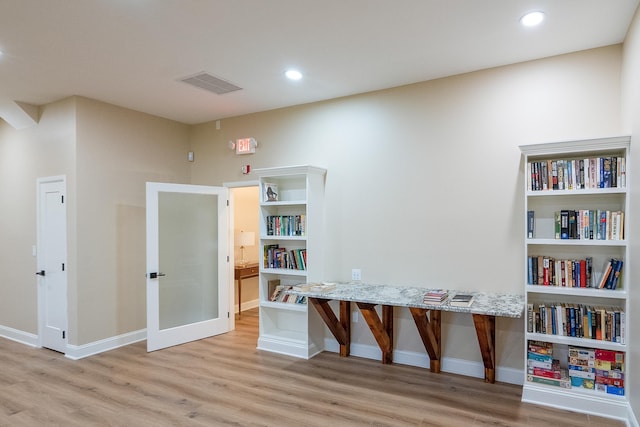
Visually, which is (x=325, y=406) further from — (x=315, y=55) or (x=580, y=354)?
(x=315, y=55)

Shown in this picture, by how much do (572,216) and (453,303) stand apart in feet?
3.77

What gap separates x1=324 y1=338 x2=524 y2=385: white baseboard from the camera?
359 centimetres

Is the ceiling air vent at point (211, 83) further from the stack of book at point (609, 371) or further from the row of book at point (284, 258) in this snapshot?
the stack of book at point (609, 371)

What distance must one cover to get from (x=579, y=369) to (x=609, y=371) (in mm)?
191

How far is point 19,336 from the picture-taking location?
5082 millimetres

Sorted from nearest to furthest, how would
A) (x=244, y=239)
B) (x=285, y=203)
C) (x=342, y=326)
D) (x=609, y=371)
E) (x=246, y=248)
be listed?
(x=609, y=371), (x=342, y=326), (x=285, y=203), (x=244, y=239), (x=246, y=248)

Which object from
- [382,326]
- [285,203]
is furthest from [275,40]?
[382,326]

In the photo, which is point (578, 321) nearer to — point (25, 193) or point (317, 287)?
point (317, 287)

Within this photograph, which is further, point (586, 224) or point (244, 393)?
point (244, 393)

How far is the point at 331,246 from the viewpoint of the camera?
4.57 m

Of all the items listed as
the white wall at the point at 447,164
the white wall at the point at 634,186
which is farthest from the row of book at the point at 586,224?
the white wall at the point at 447,164

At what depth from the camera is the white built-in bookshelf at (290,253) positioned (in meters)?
4.41

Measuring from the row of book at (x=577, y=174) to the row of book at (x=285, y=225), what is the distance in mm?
Result: 2314

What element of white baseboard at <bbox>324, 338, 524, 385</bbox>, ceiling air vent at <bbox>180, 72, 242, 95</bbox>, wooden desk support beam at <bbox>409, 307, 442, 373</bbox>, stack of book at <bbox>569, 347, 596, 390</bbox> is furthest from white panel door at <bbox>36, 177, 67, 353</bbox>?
stack of book at <bbox>569, 347, 596, 390</bbox>
